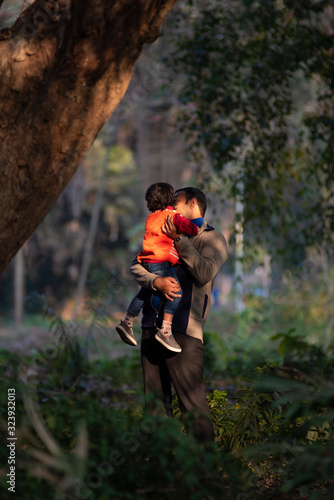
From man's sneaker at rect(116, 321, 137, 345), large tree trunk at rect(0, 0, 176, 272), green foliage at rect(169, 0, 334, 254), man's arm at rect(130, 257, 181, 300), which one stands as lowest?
green foliage at rect(169, 0, 334, 254)

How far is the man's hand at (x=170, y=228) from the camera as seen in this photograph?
154 inches

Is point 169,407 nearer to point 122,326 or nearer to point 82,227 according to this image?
point 122,326

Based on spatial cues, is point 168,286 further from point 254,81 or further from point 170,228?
point 254,81

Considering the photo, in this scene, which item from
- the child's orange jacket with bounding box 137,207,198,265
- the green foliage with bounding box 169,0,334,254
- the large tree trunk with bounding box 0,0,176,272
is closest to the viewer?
the child's orange jacket with bounding box 137,207,198,265

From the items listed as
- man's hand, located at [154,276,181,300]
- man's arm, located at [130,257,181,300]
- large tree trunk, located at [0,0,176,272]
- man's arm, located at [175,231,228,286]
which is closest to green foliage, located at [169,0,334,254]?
large tree trunk, located at [0,0,176,272]

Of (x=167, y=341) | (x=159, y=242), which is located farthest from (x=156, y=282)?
(x=167, y=341)

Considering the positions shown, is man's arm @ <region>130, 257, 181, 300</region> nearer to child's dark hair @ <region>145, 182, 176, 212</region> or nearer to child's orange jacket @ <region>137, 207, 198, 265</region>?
child's orange jacket @ <region>137, 207, 198, 265</region>

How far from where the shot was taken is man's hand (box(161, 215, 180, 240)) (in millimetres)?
3918

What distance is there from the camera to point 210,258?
159 inches

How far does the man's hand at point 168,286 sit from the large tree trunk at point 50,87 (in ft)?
4.21

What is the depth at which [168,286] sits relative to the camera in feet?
12.7

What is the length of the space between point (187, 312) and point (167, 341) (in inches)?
11.5

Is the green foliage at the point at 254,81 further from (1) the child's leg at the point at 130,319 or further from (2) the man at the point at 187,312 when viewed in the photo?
(1) the child's leg at the point at 130,319

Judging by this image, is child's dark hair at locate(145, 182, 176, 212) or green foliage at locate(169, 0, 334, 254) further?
green foliage at locate(169, 0, 334, 254)
